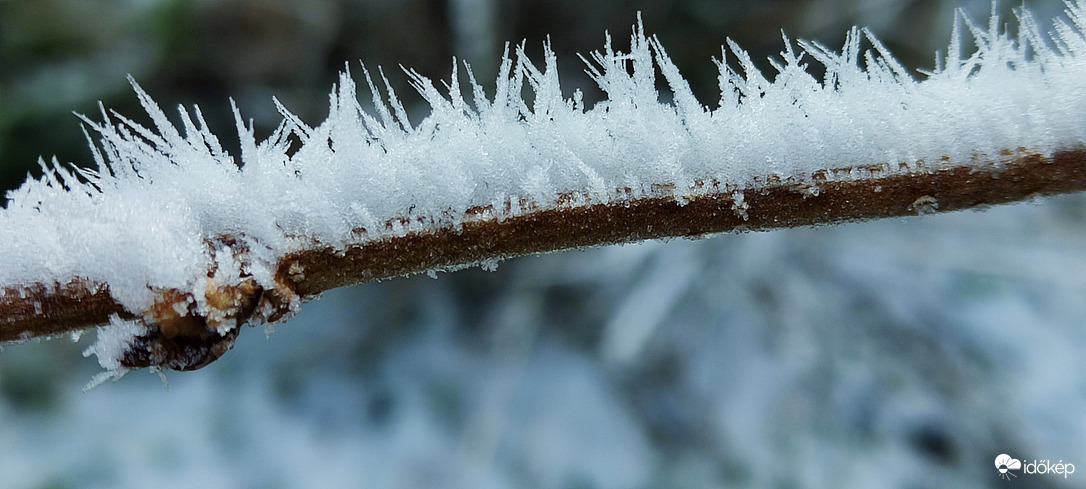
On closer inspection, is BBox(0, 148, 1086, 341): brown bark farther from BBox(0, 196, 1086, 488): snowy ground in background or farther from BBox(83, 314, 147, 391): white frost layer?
BBox(0, 196, 1086, 488): snowy ground in background

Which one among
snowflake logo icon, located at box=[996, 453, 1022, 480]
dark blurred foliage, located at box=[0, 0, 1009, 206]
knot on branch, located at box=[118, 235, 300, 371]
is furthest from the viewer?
dark blurred foliage, located at box=[0, 0, 1009, 206]

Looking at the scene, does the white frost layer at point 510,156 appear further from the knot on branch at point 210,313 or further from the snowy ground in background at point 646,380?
the snowy ground in background at point 646,380

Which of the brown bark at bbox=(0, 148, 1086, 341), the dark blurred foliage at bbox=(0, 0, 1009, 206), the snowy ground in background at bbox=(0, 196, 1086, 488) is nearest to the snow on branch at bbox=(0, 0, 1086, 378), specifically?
the brown bark at bbox=(0, 148, 1086, 341)

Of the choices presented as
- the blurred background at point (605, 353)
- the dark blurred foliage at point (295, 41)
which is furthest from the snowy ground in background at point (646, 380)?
the dark blurred foliage at point (295, 41)

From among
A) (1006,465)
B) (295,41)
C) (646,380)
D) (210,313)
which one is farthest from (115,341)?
(295,41)

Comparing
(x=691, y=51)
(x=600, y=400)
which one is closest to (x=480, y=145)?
(x=600, y=400)

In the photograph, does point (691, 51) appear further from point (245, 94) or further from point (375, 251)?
point (375, 251)

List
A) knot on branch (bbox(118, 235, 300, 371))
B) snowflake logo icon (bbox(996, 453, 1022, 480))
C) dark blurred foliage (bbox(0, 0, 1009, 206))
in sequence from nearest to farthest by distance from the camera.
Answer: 1. knot on branch (bbox(118, 235, 300, 371))
2. snowflake logo icon (bbox(996, 453, 1022, 480))
3. dark blurred foliage (bbox(0, 0, 1009, 206))
